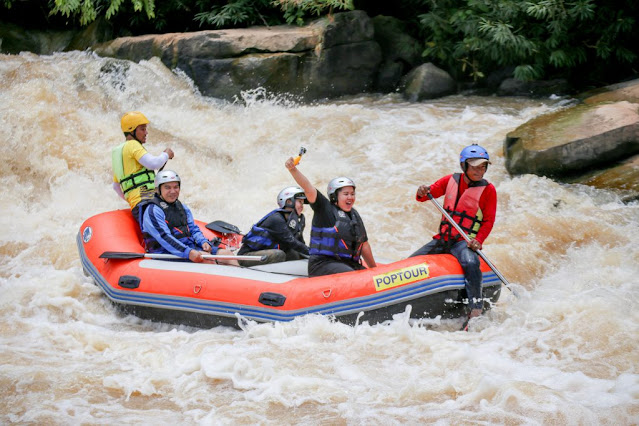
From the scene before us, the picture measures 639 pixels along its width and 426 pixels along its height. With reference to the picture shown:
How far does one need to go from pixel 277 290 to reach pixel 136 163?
72.2 inches

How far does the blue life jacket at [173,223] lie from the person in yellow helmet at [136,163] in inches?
7.1

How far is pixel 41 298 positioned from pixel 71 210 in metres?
2.25

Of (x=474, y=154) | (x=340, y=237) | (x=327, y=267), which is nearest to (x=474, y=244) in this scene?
(x=474, y=154)

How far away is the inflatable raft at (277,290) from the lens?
16.0 ft

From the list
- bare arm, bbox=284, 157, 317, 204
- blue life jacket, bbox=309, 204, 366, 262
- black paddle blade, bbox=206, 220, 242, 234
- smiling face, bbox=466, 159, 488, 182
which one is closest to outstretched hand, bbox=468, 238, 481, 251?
smiling face, bbox=466, 159, 488, 182

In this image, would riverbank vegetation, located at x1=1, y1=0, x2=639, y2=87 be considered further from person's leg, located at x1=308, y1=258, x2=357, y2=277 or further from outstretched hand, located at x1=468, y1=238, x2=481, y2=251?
person's leg, located at x1=308, y1=258, x2=357, y2=277

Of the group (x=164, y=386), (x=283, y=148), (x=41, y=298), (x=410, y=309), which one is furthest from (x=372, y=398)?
(x=283, y=148)

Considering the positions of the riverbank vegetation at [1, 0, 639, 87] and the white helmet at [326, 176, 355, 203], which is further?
the riverbank vegetation at [1, 0, 639, 87]

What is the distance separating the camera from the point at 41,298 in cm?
575

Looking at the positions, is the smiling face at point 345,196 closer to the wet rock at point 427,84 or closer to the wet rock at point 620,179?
the wet rock at point 620,179

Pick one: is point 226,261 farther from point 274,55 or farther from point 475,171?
point 274,55

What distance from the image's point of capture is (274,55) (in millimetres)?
A: 10945

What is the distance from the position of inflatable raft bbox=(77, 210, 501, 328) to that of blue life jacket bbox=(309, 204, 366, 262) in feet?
0.59

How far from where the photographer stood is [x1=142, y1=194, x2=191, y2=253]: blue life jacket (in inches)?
223
